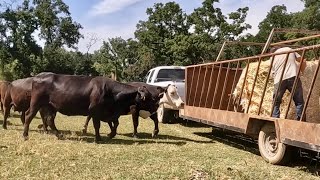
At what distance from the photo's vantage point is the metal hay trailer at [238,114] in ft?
20.9

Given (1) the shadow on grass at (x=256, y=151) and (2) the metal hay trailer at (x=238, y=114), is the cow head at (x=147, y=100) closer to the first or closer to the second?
(2) the metal hay trailer at (x=238, y=114)

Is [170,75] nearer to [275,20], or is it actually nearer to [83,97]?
[83,97]

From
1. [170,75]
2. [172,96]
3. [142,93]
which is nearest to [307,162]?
[142,93]

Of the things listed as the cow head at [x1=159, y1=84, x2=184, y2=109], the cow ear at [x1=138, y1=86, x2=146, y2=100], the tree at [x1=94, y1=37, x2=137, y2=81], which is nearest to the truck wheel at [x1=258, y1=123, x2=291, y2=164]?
the cow ear at [x1=138, y1=86, x2=146, y2=100]

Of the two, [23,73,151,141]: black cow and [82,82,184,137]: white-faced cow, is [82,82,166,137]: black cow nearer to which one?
[82,82,184,137]: white-faced cow

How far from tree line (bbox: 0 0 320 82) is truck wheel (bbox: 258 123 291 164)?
36.4m

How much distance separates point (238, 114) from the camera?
8570mm

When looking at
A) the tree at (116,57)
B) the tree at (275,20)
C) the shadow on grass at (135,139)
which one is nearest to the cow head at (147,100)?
the shadow on grass at (135,139)

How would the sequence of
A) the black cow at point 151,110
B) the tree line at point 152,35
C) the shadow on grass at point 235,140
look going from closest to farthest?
the shadow on grass at point 235,140 < the black cow at point 151,110 < the tree line at point 152,35

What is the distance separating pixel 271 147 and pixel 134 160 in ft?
8.04

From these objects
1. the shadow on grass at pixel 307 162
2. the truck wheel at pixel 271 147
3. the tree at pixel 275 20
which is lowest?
the shadow on grass at pixel 307 162

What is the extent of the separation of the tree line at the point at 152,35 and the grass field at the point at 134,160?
3515cm

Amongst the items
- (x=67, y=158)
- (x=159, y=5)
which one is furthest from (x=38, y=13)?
(x=67, y=158)

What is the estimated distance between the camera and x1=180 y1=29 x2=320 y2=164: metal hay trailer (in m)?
6.37
